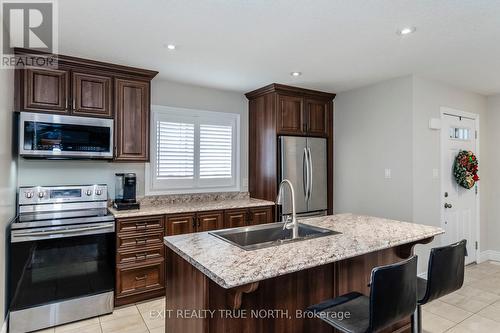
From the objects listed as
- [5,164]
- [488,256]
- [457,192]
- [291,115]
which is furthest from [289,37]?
[488,256]

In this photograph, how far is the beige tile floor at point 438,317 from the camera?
104 inches

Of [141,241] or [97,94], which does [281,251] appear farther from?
[97,94]

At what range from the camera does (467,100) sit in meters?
4.32

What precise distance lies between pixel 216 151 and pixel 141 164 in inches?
40.1

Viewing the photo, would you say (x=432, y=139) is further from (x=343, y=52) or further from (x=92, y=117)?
(x=92, y=117)

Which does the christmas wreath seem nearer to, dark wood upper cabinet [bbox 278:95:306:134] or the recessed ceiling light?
dark wood upper cabinet [bbox 278:95:306:134]

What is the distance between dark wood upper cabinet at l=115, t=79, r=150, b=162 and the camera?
129 inches

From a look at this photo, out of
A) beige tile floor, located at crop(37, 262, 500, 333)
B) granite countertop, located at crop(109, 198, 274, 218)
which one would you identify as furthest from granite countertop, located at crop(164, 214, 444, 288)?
granite countertop, located at crop(109, 198, 274, 218)

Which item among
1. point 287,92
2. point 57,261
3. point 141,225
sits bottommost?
point 57,261

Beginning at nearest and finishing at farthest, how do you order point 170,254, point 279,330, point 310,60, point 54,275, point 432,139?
point 279,330 < point 170,254 < point 54,275 < point 310,60 < point 432,139

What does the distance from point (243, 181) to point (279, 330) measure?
2734 mm

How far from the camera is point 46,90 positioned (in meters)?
2.92

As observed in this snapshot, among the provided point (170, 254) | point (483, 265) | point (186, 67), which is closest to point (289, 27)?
point (186, 67)

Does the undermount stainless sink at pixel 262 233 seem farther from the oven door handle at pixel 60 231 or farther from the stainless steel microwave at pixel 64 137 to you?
the stainless steel microwave at pixel 64 137
